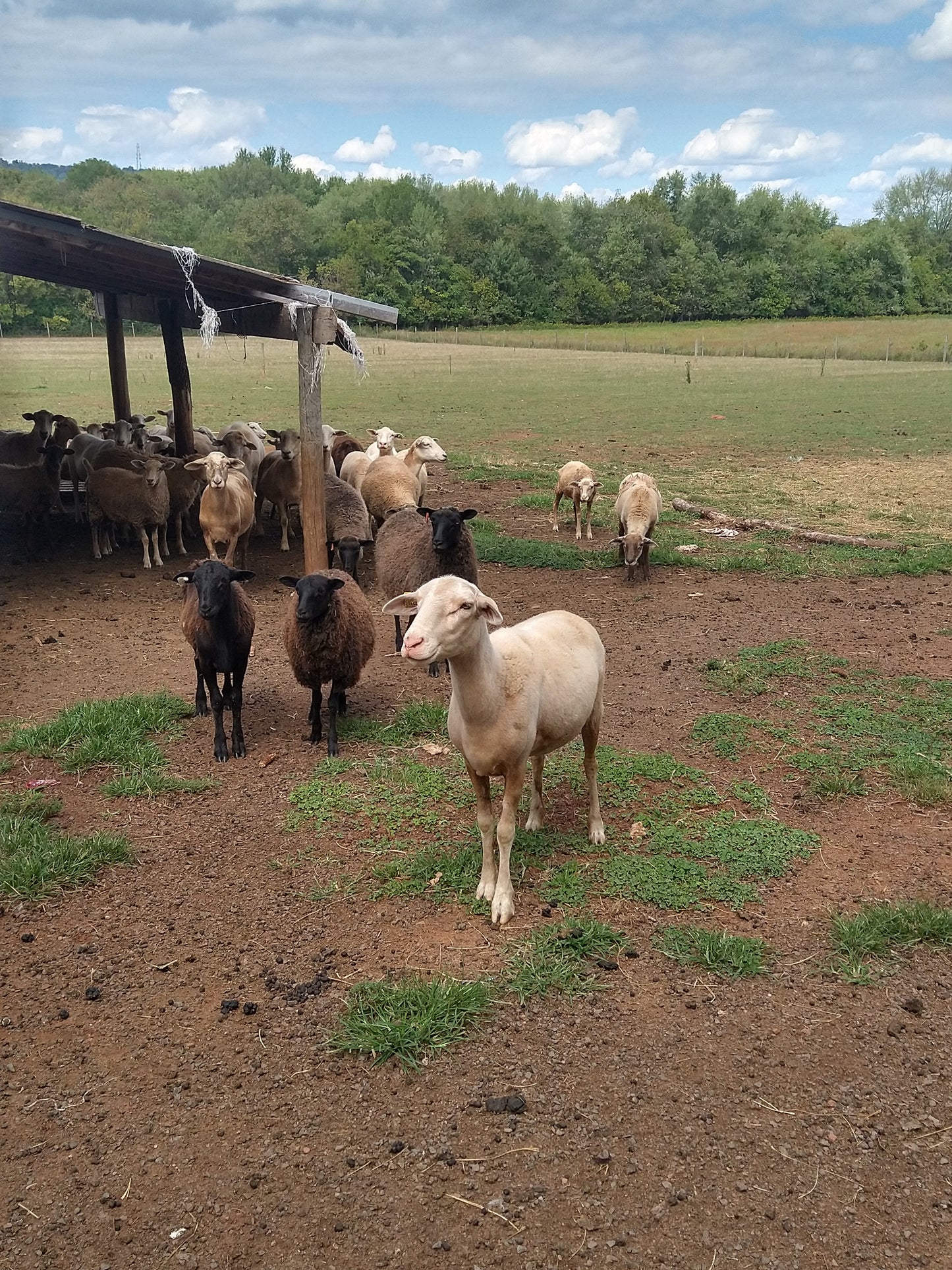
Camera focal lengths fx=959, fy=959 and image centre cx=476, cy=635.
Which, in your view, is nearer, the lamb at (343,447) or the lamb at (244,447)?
the lamb at (244,447)

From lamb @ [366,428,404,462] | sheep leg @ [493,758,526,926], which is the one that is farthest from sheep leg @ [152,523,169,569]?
sheep leg @ [493,758,526,926]

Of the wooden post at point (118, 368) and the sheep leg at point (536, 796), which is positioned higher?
the wooden post at point (118, 368)

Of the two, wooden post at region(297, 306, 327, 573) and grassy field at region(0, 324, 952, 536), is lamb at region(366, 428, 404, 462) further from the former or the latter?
wooden post at region(297, 306, 327, 573)

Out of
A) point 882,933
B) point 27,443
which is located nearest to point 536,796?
point 882,933

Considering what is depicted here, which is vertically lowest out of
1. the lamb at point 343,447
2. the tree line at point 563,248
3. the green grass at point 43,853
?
the green grass at point 43,853

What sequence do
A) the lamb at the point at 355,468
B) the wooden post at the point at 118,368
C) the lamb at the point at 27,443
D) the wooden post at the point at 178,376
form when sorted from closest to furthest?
the lamb at the point at 355,468 < the lamb at the point at 27,443 < the wooden post at the point at 178,376 < the wooden post at the point at 118,368

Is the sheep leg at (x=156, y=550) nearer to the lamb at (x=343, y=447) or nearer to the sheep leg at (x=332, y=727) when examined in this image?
the lamb at (x=343, y=447)

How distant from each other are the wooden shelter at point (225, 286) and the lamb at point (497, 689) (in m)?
5.55

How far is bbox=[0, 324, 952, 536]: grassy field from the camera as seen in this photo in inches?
674

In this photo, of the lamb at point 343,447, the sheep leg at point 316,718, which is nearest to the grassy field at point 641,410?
the sheep leg at point 316,718

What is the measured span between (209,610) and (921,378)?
129 ft

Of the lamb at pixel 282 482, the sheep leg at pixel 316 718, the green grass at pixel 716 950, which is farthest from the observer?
the lamb at pixel 282 482

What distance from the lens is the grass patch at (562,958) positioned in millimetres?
4164

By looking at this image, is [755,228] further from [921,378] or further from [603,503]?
[603,503]
